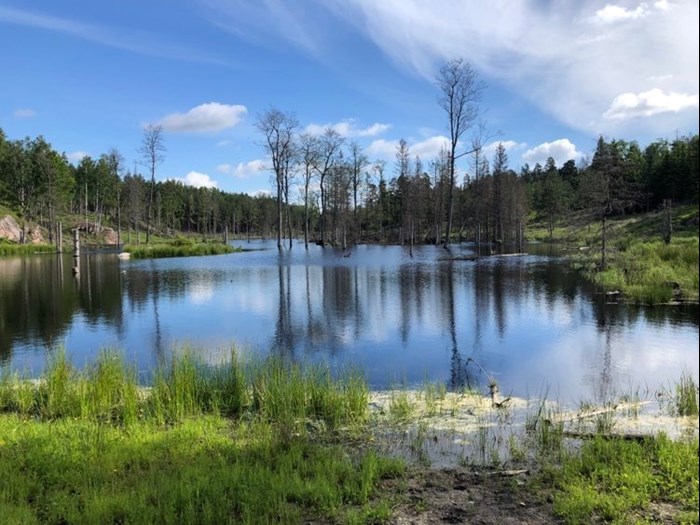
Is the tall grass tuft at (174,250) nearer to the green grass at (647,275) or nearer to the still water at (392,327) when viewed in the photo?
the still water at (392,327)

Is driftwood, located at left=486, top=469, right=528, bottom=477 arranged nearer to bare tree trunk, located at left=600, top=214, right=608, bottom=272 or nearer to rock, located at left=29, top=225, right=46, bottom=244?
bare tree trunk, located at left=600, top=214, right=608, bottom=272

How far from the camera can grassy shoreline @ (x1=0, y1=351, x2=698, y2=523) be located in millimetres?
4609

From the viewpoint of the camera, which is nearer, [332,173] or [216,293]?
[216,293]

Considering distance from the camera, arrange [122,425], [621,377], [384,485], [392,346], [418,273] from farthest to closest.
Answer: [418,273] → [392,346] → [621,377] → [122,425] → [384,485]

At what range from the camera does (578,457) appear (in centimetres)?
585

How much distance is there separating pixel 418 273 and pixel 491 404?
2294cm

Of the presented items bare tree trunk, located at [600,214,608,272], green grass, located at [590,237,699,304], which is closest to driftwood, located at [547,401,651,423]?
green grass, located at [590,237,699,304]

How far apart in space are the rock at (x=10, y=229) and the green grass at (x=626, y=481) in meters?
78.2

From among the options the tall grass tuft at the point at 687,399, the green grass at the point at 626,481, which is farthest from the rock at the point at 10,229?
the green grass at the point at 626,481

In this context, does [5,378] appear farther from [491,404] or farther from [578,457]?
[578,457]

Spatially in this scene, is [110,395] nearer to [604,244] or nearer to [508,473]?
[508,473]

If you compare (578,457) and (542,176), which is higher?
(542,176)

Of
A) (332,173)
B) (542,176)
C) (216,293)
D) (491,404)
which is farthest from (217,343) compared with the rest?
(542,176)

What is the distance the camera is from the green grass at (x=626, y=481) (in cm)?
447
